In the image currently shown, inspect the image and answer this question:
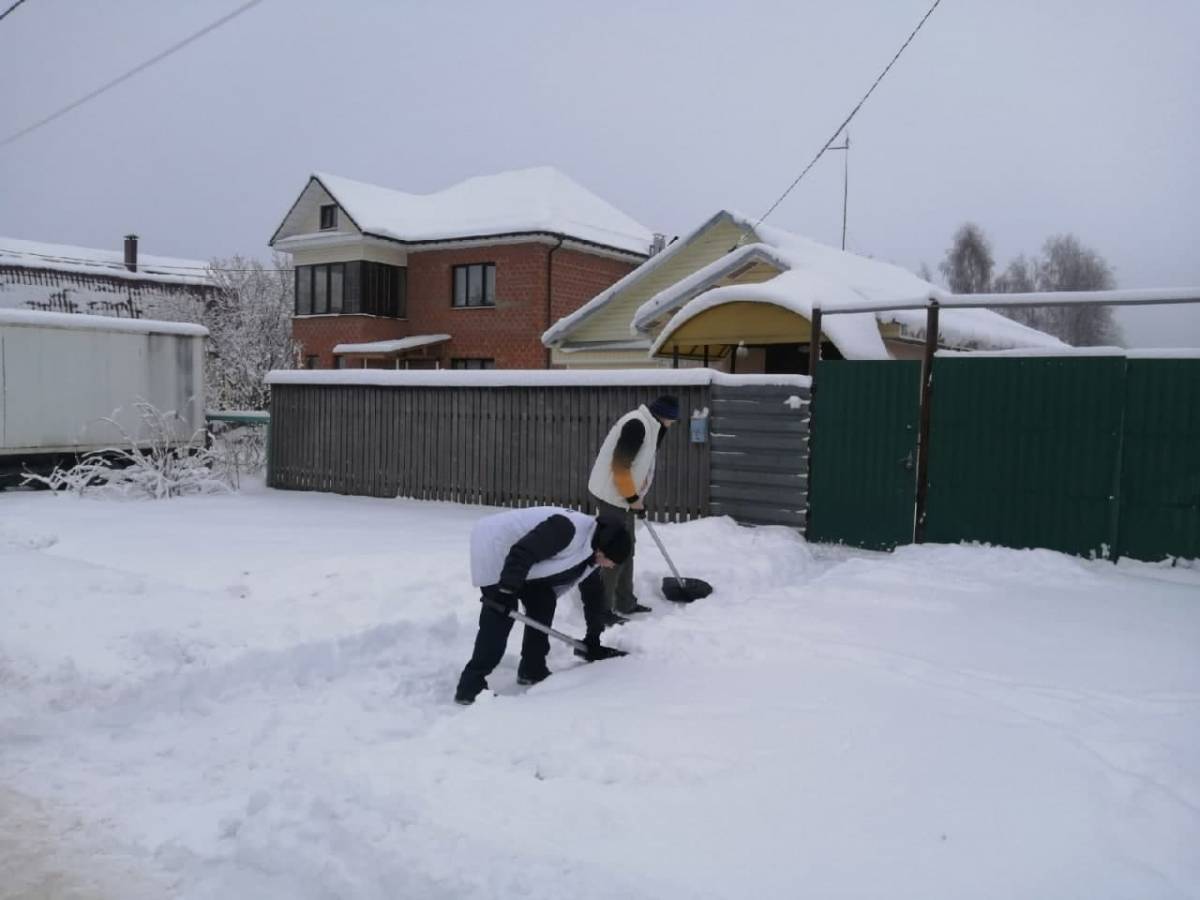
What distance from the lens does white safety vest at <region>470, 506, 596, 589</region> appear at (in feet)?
17.1

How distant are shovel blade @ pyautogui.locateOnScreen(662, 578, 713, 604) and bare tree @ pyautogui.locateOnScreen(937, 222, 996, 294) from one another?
64.7 meters

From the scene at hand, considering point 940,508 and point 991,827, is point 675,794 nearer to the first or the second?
point 991,827

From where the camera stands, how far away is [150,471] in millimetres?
12992

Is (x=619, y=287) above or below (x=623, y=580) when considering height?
above

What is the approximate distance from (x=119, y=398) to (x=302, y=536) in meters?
7.17

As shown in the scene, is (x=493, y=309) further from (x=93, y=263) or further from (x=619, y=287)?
(x=93, y=263)

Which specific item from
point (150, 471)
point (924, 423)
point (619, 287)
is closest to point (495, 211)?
point (619, 287)

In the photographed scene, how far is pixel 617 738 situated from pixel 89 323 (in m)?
13.5

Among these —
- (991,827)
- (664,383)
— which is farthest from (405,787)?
(664,383)

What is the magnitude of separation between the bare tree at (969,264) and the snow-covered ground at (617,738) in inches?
2547

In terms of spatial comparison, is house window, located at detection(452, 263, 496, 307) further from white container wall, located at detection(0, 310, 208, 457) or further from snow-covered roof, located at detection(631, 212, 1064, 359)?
white container wall, located at detection(0, 310, 208, 457)

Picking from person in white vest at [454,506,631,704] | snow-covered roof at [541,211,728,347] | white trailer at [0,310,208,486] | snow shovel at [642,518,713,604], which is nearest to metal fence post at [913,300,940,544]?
snow shovel at [642,518,713,604]

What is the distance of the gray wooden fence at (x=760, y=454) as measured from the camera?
9555 millimetres

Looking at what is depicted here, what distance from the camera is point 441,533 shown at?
10.0 meters
